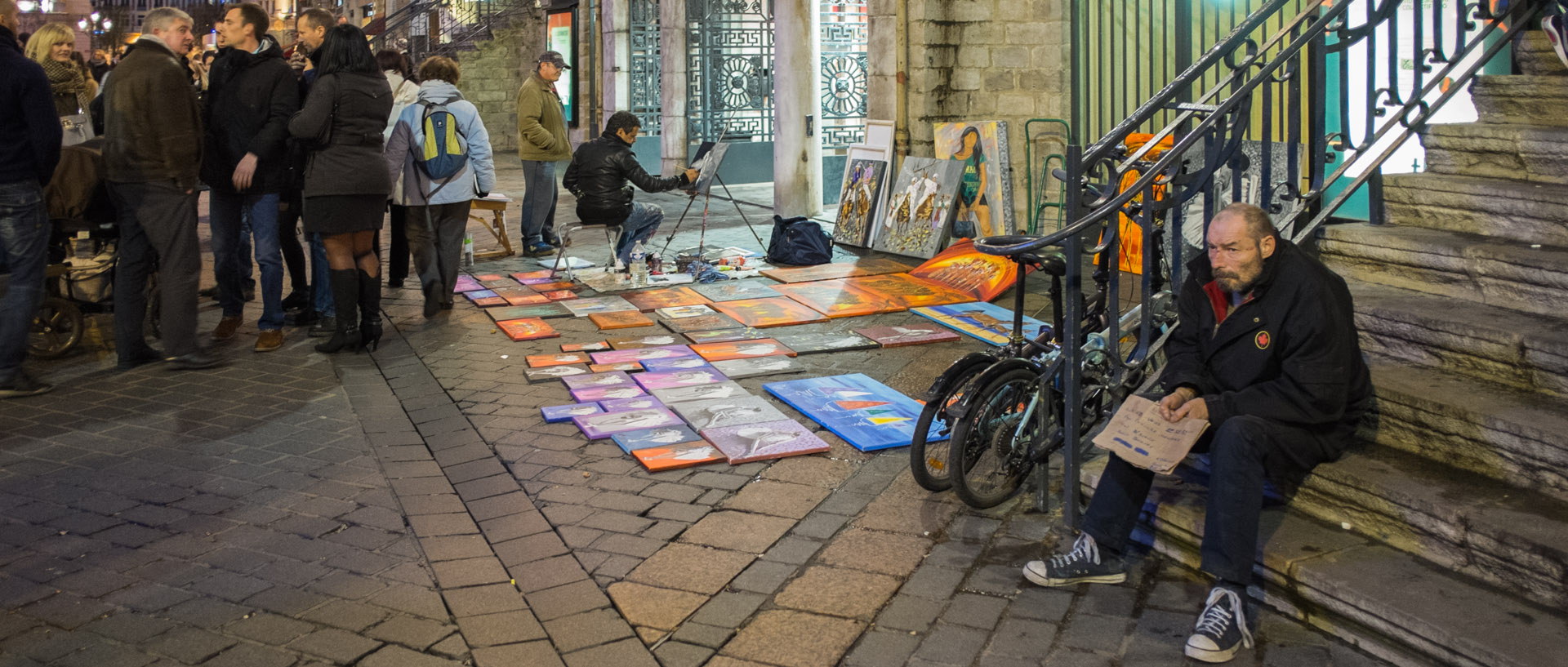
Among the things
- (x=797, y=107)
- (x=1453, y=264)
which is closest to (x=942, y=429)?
(x=1453, y=264)

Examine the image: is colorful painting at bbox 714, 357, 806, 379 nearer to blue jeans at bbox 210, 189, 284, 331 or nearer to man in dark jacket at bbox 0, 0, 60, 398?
blue jeans at bbox 210, 189, 284, 331

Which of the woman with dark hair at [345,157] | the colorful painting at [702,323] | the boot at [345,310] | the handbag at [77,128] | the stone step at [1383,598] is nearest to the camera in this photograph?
the stone step at [1383,598]

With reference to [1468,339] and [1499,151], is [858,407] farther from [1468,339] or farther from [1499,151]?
[1499,151]

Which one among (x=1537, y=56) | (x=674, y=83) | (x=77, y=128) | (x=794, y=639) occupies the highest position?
(x=674, y=83)

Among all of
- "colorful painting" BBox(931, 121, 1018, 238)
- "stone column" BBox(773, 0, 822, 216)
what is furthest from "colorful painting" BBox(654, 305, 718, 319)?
"stone column" BBox(773, 0, 822, 216)

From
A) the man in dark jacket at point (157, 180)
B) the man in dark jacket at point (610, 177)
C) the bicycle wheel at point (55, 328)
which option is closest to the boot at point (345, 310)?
the man in dark jacket at point (157, 180)

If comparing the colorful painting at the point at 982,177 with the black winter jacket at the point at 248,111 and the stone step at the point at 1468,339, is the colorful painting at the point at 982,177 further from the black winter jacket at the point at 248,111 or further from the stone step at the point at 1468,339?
the stone step at the point at 1468,339

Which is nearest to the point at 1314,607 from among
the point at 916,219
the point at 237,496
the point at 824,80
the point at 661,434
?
the point at 661,434

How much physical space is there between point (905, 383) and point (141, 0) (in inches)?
3013

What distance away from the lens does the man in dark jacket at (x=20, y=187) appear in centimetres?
647

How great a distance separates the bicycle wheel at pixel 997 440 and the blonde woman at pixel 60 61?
777cm

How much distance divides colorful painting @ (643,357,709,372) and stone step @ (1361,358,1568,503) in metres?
3.68

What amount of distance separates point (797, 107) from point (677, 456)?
28.8 feet

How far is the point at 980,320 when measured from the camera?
8.34 metres
